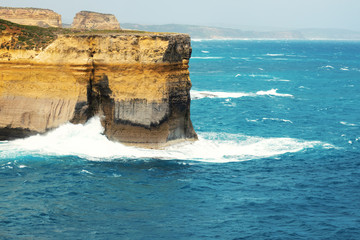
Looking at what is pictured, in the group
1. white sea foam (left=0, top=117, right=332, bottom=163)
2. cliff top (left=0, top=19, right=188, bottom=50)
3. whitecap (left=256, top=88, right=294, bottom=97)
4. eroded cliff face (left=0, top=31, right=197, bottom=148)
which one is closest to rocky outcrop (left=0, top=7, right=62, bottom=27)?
whitecap (left=256, top=88, right=294, bottom=97)

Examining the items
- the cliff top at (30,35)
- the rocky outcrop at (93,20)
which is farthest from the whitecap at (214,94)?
the rocky outcrop at (93,20)

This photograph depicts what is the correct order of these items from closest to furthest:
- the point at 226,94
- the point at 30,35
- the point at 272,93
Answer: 1. the point at 30,35
2. the point at 226,94
3. the point at 272,93

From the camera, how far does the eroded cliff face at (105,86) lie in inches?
1293

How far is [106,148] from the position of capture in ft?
108

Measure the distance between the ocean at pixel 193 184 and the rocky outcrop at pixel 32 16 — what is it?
59.4 meters

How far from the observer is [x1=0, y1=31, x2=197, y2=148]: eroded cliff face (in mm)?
32844

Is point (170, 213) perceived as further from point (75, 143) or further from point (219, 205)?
point (75, 143)

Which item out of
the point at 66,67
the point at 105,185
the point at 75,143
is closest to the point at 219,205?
the point at 105,185

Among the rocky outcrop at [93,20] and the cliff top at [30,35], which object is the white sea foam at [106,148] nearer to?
the cliff top at [30,35]

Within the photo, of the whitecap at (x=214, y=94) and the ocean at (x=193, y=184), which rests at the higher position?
the whitecap at (x=214, y=94)

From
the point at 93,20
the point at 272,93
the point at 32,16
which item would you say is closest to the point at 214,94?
the point at 272,93

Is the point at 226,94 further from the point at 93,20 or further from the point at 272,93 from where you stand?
the point at 93,20

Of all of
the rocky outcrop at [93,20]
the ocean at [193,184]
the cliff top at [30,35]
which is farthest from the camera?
the rocky outcrop at [93,20]

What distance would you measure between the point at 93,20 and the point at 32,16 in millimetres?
20885
